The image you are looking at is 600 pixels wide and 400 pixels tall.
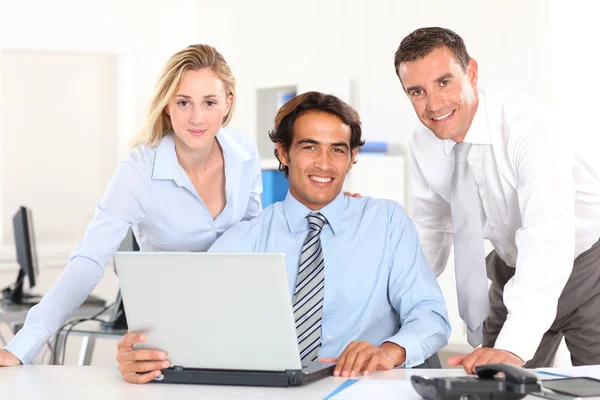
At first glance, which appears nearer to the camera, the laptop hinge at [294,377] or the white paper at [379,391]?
the white paper at [379,391]

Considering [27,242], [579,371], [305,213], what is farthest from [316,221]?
[27,242]

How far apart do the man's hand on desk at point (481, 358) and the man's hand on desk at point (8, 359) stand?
999 mm

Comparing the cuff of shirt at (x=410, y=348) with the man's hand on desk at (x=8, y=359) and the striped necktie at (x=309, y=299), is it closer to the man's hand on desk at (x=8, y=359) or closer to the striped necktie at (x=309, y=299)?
the striped necktie at (x=309, y=299)

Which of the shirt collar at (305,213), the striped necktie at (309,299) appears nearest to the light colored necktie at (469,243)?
the shirt collar at (305,213)

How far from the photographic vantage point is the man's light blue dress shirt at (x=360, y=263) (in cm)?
210

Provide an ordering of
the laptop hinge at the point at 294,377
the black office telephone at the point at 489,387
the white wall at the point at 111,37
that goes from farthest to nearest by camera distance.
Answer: the white wall at the point at 111,37 → the laptop hinge at the point at 294,377 → the black office telephone at the point at 489,387

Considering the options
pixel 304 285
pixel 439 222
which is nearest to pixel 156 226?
pixel 304 285

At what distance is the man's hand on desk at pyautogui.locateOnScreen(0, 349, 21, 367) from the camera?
194cm

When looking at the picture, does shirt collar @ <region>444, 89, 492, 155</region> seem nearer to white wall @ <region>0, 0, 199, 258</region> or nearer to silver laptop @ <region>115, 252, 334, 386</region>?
silver laptop @ <region>115, 252, 334, 386</region>

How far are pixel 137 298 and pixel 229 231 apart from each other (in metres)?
0.63

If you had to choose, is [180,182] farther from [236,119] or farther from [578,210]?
[236,119]

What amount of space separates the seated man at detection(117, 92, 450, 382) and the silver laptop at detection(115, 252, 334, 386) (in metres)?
0.42

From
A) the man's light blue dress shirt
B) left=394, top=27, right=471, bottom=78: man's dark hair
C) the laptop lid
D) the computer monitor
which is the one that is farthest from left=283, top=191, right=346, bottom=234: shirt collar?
the computer monitor

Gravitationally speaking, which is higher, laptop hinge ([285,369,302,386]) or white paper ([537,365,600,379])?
laptop hinge ([285,369,302,386])
